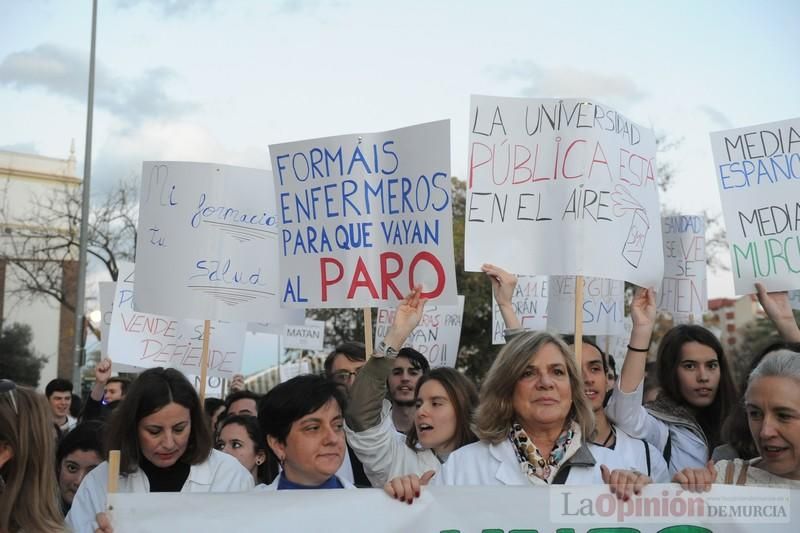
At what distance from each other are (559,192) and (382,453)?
1821mm

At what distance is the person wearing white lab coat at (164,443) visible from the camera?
4438mm

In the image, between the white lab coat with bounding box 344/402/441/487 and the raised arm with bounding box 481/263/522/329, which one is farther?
the raised arm with bounding box 481/263/522/329

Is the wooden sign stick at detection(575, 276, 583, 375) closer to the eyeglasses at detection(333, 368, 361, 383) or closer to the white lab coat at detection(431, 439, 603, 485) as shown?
the white lab coat at detection(431, 439, 603, 485)

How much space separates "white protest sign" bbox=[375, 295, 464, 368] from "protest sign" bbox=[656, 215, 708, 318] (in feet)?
5.77

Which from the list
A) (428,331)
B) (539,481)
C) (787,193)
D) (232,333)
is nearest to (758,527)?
(539,481)

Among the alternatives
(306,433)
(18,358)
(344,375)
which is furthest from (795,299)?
(18,358)

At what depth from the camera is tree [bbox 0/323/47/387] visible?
39.4 m

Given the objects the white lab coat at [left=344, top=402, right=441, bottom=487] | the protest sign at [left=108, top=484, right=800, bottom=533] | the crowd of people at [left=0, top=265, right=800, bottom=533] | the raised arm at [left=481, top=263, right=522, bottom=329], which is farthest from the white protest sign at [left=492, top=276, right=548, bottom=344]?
the protest sign at [left=108, top=484, right=800, bottom=533]

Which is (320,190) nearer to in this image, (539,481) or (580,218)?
(580,218)

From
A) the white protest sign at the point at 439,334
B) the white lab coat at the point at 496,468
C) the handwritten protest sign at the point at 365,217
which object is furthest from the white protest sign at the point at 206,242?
the white lab coat at the point at 496,468

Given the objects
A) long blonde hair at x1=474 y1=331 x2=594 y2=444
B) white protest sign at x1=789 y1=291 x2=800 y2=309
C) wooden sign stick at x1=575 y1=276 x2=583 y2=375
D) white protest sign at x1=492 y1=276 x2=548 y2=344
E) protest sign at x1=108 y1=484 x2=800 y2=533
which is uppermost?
white protest sign at x1=492 y1=276 x2=548 y2=344

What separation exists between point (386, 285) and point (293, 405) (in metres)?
1.70

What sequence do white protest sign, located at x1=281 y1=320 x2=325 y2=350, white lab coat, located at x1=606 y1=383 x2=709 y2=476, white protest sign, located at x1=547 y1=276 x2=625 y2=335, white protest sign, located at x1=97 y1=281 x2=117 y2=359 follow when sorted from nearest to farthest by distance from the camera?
white lab coat, located at x1=606 y1=383 x2=709 y2=476
white protest sign, located at x1=547 y1=276 x2=625 y2=335
white protest sign, located at x1=97 y1=281 x2=117 y2=359
white protest sign, located at x1=281 y1=320 x2=325 y2=350

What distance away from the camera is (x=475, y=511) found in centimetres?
361
